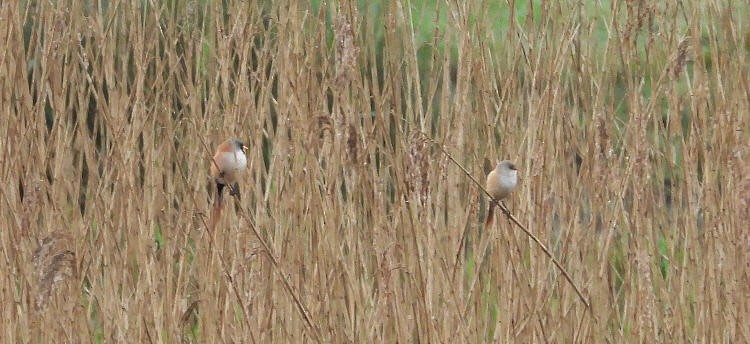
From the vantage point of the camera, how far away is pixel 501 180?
5.75 ft

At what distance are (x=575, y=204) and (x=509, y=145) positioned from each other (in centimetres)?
18

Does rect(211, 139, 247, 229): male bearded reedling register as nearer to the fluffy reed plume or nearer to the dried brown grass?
the dried brown grass

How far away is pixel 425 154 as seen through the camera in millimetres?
1378

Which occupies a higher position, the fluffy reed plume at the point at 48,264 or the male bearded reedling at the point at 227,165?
the male bearded reedling at the point at 227,165

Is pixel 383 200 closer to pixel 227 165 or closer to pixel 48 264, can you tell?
pixel 227 165

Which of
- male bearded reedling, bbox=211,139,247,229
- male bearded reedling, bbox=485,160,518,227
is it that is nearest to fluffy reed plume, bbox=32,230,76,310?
male bearded reedling, bbox=211,139,247,229

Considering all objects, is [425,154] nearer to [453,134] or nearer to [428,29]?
[453,134]

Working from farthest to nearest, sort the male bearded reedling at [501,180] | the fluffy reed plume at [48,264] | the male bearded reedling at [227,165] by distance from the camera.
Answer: the male bearded reedling at [501,180] < the male bearded reedling at [227,165] < the fluffy reed plume at [48,264]

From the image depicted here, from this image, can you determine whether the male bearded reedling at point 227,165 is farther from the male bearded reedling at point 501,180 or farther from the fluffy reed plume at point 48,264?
the male bearded reedling at point 501,180

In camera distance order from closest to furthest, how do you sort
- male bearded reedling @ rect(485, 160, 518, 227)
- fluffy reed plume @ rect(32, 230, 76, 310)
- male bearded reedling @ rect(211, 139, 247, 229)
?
fluffy reed plume @ rect(32, 230, 76, 310) < male bearded reedling @ rect(211, 139, 247, 229) < male bearded reedling @ rect(485, 160, 518, 227)

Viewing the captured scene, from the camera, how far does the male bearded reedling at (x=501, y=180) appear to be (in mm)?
1737

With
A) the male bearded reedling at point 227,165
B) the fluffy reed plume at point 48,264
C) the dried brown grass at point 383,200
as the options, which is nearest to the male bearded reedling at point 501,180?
the dried brown grass at point 383,200

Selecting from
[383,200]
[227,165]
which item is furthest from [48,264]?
[383,200]

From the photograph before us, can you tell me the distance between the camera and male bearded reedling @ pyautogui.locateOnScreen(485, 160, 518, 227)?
1737 millimetres
